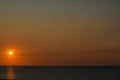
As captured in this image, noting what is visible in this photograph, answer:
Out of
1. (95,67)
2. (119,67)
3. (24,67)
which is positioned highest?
(24,67)

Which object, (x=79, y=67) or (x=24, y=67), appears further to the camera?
(x=24, y=67)

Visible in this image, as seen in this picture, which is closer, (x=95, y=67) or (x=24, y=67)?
(x=95, y=67)

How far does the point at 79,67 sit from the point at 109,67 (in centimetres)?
1177

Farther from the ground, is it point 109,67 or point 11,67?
point 11,67

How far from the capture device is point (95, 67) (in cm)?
8244

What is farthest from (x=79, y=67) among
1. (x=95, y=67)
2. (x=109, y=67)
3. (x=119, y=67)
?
(x=119, y=67)

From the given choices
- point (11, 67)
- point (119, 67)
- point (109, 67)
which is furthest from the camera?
point (11, 67)

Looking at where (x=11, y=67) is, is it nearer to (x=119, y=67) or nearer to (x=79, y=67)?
(x=79, y=67)

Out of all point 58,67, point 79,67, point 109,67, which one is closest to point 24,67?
point 58,67

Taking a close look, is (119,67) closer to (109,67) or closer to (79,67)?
(109,67)

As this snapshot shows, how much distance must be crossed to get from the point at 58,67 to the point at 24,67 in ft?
43.7

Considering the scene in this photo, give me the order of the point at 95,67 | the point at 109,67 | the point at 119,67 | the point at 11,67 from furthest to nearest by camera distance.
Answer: the point at 11,67 → the point at 95,67 → the point at 109,67 → the point at 119,67

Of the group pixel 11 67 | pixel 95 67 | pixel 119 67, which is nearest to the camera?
pixel 119 67

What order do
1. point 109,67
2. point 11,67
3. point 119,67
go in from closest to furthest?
1. point 119,67
2. point 109,67
3. point 11,67
